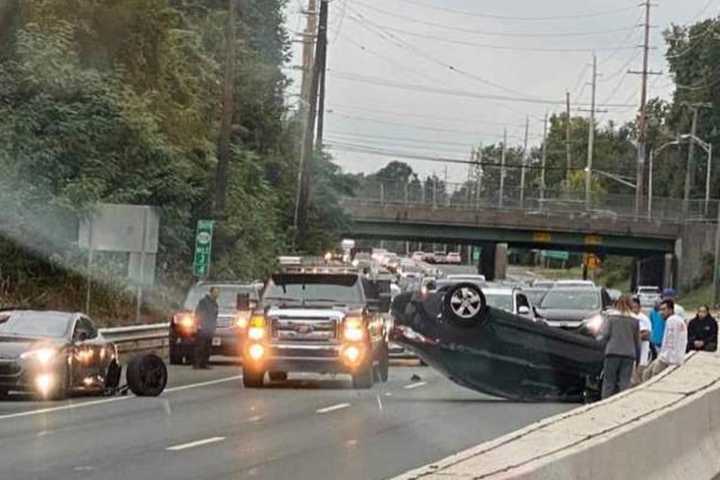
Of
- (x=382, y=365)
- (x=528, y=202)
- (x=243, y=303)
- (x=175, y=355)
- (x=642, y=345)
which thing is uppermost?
(x=528, y=202)

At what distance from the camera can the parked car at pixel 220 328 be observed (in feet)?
104

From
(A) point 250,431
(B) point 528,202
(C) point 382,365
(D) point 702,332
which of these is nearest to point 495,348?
(D) point 702,332

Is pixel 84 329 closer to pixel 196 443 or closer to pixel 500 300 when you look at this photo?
pixel 196 443

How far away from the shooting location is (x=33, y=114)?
3500 cm

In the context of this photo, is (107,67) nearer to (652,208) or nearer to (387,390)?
(387,390)

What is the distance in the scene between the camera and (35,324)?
22812mm

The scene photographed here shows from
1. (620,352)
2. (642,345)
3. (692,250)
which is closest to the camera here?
(620,352)

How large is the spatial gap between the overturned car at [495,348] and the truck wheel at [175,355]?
10.4 meters

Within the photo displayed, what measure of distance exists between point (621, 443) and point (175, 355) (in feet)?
79.7

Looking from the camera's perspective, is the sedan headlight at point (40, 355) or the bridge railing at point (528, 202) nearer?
the sedan headlight at point (40, 355)

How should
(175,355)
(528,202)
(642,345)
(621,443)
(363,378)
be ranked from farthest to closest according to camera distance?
(528,202) < (175,355) < (363,378) < (642,345) < (621,443)

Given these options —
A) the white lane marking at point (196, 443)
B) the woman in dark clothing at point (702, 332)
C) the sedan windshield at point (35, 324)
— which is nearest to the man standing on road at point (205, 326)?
the sedan windshield at point (35, 324)

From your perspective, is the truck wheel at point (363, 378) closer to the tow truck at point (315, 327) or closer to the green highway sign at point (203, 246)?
the tow truck at point (315, 327)

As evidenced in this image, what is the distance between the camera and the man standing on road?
30.4m
